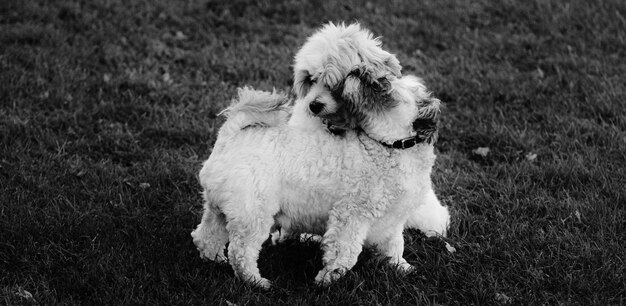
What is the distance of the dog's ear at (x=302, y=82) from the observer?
13.4 feet

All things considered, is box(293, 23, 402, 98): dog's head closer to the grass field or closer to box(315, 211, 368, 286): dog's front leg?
box(315, 211, 368, 286): dog's front leg

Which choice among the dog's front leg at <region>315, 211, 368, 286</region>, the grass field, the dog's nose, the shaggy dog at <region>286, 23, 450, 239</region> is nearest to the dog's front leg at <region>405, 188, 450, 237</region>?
Answer: the grass field

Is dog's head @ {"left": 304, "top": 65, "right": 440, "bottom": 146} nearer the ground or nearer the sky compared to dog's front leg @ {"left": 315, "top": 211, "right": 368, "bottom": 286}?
nearer the sky

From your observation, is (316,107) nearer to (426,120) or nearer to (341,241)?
(426,120)

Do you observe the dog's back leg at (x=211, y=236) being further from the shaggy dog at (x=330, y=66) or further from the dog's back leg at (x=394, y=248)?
the dog's back leg at (x=394, y=248)

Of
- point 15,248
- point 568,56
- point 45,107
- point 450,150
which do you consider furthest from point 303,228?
point 568,56

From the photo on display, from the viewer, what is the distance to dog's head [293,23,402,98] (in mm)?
3914

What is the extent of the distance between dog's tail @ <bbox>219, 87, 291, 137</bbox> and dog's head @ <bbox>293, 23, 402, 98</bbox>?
0.20 m

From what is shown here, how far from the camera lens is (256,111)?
400cm

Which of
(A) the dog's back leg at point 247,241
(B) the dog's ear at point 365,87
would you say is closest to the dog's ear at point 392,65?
(B) the dog's ear at point 365,87

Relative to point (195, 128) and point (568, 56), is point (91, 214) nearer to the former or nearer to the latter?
point (195, 128)

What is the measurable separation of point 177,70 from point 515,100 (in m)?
3.79

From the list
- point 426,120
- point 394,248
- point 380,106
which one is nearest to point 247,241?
point 394,248

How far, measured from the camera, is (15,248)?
14.2 ft
